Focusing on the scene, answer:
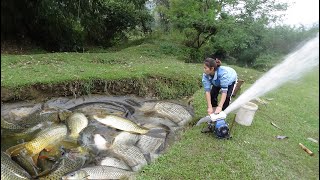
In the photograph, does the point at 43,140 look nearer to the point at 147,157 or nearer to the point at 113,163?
the point at 113,163

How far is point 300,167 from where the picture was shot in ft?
16.3

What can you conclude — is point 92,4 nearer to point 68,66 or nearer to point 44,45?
point 44,45

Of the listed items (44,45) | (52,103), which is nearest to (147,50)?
(44,45)

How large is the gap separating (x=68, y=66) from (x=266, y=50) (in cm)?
913

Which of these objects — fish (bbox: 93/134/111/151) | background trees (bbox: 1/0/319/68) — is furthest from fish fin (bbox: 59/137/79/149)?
background trees (bbox: 1/0/319/68)

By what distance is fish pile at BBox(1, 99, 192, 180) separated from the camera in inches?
158

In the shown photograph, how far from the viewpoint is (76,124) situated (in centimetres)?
544

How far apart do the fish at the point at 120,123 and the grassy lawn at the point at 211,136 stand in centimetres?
79

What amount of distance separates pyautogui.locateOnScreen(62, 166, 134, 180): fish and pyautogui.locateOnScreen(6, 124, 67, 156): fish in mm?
742

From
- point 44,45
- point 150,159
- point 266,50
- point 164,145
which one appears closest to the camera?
point 150,159

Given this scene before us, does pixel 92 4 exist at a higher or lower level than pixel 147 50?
higher

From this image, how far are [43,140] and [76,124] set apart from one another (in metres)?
0.81

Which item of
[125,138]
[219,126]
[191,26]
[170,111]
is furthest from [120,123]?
[191,26]

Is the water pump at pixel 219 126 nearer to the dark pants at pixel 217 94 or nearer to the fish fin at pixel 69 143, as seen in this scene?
the dark pants at pixel 217 94
